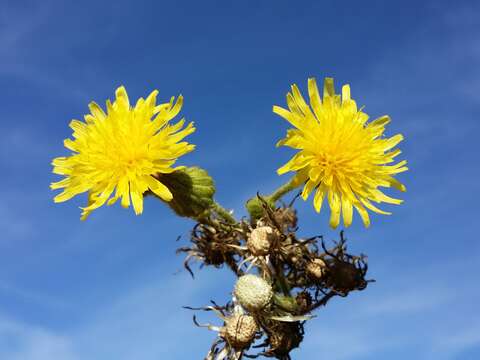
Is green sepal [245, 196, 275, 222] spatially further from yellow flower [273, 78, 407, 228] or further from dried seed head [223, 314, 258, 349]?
dried seed head [223, 314, 258, 349]

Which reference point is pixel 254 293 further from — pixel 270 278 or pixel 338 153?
→ pixel 338 153

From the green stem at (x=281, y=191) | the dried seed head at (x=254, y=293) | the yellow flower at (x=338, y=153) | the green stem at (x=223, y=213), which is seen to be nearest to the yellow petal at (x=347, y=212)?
the yellow flower at (x=338, y=153)

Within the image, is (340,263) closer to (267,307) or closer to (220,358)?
(267,307)

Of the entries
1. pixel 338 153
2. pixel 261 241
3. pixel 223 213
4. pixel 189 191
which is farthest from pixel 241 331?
pixel 338 153

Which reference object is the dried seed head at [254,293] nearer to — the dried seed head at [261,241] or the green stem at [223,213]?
the dried seed head at [261,241]

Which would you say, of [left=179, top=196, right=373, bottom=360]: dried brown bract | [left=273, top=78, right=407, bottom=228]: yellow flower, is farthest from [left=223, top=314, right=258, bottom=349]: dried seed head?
[left=273, top=78, right=407, bottom=228]: yellow flower

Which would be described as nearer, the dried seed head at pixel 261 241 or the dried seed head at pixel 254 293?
the dried seed head at pixel 254 293
